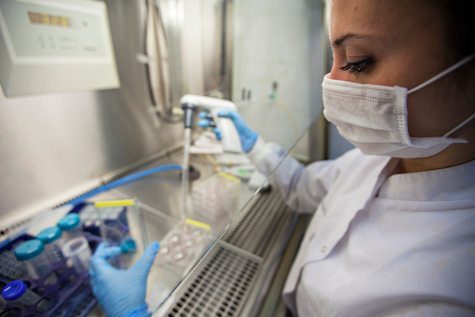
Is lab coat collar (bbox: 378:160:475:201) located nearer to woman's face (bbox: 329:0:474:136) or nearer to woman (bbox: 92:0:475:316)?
woman (bbox: 92:0:475:316)

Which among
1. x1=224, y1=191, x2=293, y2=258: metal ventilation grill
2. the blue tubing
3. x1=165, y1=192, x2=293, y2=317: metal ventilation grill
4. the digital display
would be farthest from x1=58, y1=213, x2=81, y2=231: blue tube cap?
the digital display

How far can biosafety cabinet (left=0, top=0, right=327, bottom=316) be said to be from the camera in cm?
72

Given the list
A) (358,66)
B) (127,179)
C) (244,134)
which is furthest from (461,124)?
(127,179)

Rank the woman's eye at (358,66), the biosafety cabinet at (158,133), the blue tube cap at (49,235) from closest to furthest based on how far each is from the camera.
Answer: the woman's eye at (358,66) → the blue tube cap at (49,235) → the biosafety cabinet at (158,133)

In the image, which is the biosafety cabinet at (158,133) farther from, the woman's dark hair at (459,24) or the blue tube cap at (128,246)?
the woman's dark hair at (459,24)

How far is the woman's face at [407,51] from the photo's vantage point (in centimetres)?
40

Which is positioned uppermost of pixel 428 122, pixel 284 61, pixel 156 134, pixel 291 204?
pixel 284 61

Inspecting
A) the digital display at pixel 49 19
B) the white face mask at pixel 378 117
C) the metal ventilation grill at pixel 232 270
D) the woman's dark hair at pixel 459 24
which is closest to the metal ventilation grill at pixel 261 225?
the metal ventilation grill at pixel 232 270

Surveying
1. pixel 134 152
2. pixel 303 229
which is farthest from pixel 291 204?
pixel 134 152

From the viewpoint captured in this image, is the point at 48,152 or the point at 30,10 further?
the point at 48,152

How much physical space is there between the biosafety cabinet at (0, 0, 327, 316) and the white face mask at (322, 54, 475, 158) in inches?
12.8

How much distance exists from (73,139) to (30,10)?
49 centimetres

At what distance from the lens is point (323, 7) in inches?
59.4

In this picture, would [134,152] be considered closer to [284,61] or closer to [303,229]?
[303,229]
